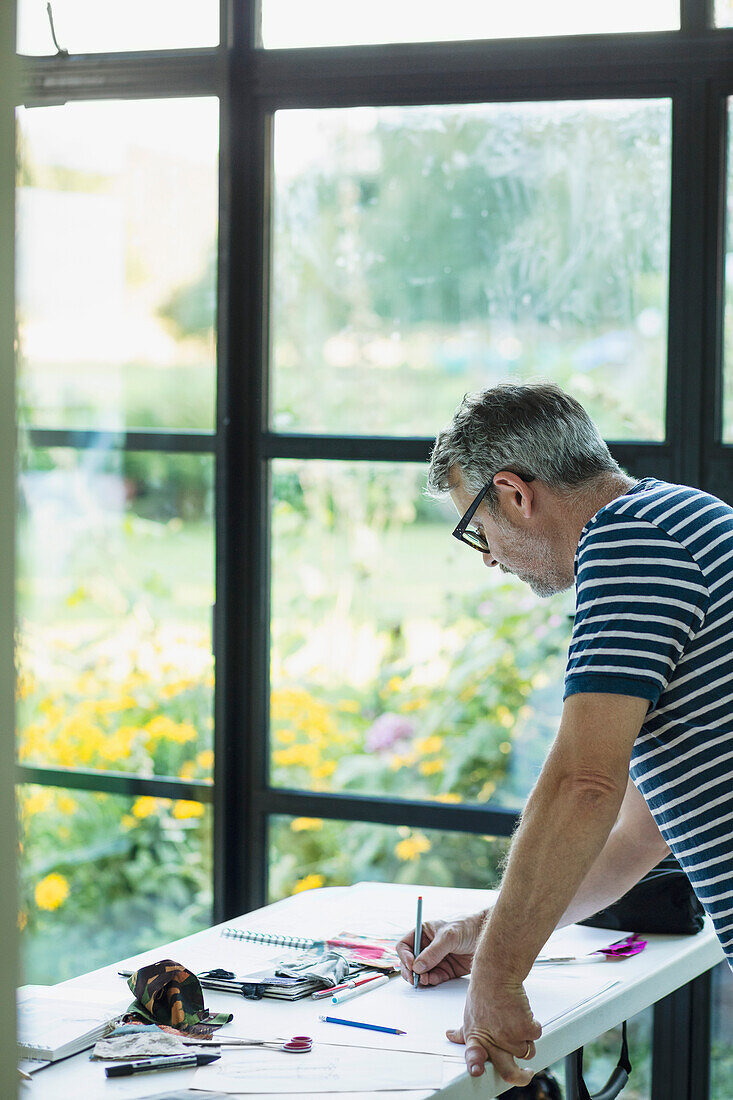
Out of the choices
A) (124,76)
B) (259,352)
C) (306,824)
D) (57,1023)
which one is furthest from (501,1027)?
(124,76)

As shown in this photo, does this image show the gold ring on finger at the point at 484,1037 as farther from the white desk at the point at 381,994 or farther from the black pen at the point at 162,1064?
the black pen at the point at 162,1064

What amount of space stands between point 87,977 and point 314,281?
186 cm

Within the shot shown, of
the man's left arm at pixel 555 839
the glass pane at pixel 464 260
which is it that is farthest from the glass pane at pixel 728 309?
the man's left arm at pixel 555 839

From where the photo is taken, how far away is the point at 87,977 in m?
2.03

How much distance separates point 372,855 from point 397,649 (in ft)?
1.68

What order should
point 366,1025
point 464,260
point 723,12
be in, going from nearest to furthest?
point 366,1025 → point 723,12 → point 464,260

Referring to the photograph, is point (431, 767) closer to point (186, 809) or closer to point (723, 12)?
point (186, 809)

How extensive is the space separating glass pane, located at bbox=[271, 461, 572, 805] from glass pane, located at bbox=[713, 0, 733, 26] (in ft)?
3.94

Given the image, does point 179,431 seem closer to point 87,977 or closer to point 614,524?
point 87,977

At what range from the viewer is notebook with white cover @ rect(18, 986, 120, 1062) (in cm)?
166

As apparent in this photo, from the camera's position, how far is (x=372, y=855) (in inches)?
129

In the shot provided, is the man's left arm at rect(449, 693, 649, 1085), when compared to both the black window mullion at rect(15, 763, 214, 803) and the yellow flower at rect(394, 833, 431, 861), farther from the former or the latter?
the black window mullion at rect(15, 763, 214, 803)

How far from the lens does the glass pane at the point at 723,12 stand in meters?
2.87

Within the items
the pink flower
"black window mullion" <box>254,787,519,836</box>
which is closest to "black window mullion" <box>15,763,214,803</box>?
"black window mullion" <box>254,787,519,836</box>
